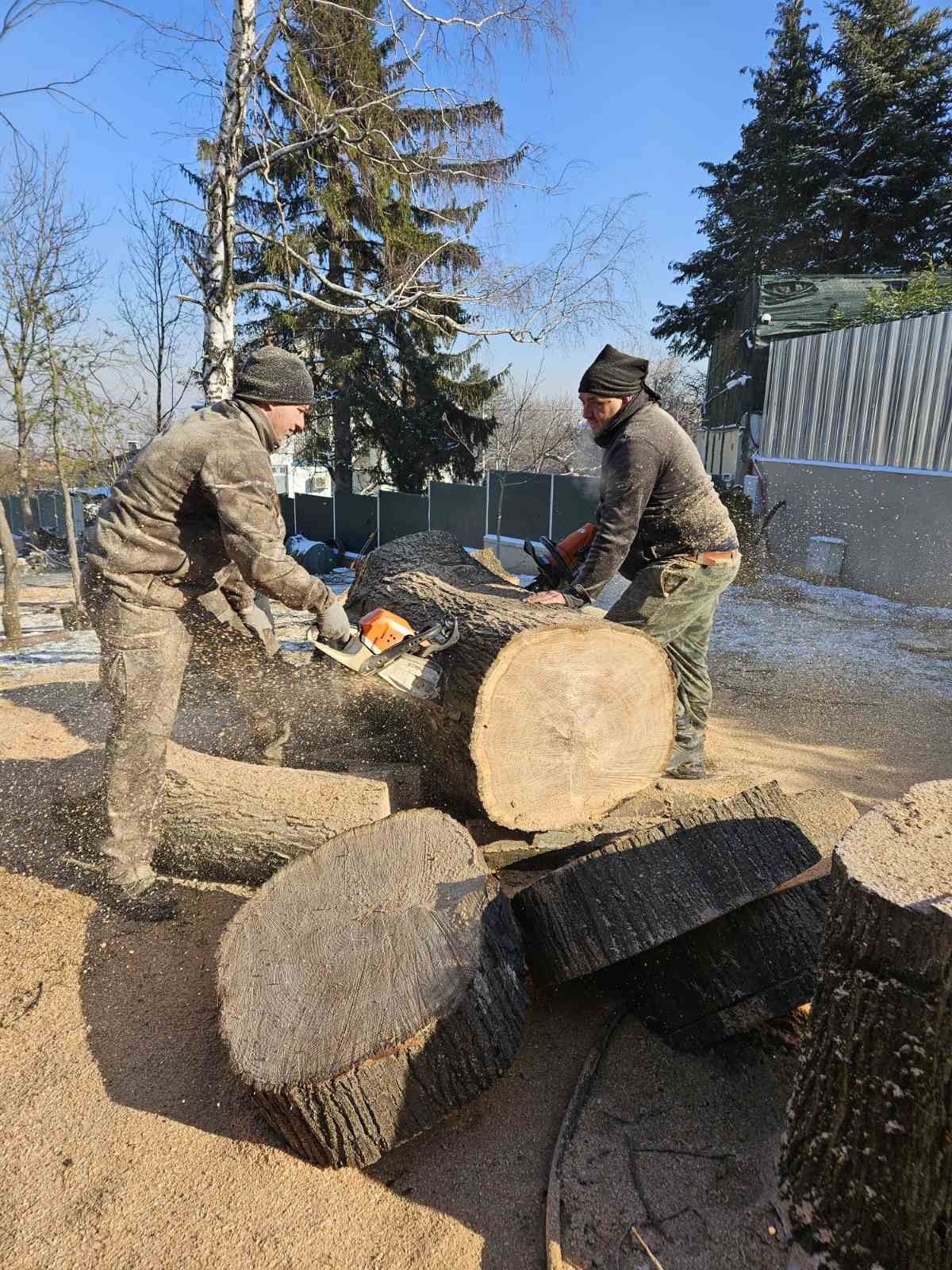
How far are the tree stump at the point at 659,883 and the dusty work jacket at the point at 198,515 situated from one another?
1204 millimetres

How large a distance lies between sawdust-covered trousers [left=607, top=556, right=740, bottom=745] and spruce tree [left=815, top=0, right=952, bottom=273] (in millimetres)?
16891

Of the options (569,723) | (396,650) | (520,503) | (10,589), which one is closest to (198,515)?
(396,650)

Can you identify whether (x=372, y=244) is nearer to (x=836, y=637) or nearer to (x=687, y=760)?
(x=836, y=637)

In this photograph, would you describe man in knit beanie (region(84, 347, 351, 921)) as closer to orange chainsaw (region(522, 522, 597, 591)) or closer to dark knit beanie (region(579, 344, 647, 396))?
dark knit beanie (region(579, 344, 647, 396))

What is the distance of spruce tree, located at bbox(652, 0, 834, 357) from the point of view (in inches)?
690

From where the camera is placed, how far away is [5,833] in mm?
2982

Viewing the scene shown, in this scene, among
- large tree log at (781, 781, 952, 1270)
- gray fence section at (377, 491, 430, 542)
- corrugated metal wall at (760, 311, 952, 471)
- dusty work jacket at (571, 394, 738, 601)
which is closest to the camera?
large tree log at (781, 781, 952, 1270)

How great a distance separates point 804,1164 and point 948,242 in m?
20.0

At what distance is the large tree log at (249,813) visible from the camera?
249 cm

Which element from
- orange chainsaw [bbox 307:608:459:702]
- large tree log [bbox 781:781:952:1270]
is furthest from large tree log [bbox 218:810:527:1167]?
orange chainsaw [bbox 307:608:459:702]

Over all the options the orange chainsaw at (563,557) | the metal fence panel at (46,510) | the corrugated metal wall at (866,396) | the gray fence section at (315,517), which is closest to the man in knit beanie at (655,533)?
the orange chainsaw at (563,557)

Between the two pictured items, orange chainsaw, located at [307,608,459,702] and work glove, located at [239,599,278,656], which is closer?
orange chainsaw, located at [307,608,459,702]

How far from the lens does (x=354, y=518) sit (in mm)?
15914

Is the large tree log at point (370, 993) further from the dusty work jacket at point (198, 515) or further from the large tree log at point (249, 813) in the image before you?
the dusty work jacket at point (198, 515)
